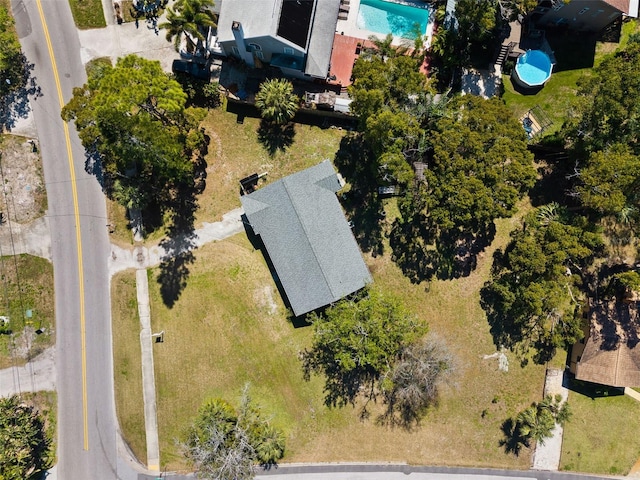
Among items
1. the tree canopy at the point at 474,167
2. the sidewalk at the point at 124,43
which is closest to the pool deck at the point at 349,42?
the tree canopy at the point at 474,167

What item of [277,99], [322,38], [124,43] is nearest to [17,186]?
[124,43]

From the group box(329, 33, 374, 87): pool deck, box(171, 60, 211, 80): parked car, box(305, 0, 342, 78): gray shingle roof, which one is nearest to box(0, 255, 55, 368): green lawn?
box(171, 60, 211, 80): parked car

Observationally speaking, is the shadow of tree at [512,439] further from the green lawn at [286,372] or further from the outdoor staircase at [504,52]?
the outdoor staircase at [504,52]

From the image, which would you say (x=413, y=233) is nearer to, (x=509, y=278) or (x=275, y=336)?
(x=509, y=278)

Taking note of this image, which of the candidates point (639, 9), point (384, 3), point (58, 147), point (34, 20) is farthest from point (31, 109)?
point (639, 9)

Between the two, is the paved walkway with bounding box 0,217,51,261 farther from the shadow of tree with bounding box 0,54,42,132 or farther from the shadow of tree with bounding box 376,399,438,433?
the shadow of tree with bounding box 376,399,438,433

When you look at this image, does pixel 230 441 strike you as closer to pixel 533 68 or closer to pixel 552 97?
pixel 552 97
